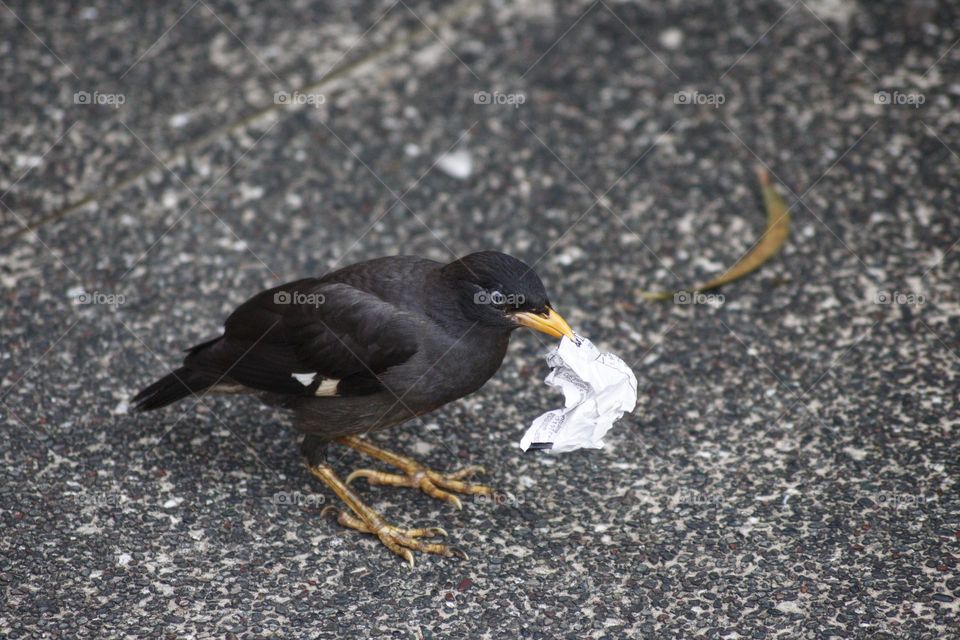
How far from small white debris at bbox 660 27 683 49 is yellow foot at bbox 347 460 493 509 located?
3.26 metres

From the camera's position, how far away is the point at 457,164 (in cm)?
567

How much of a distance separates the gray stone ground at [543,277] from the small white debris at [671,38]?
0.06 feet

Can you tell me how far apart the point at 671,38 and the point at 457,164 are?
5.36 feet

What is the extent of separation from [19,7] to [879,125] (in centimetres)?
505

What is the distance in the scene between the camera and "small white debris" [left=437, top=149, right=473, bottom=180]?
5621 mm

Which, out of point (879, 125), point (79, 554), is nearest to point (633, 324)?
point (879, 125)

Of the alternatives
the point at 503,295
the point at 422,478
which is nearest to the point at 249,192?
the point at 422,478

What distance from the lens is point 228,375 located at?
4.01m

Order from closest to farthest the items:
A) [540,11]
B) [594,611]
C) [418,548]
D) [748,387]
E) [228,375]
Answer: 1. [594,611]
2. [418,548]
3. [228,375]
4. [748,387]
5. [540,11]

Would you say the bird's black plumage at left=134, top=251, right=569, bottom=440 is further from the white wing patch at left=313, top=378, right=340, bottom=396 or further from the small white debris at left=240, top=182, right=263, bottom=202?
the small white debris at left=240, top=182, right=263, bottom=202

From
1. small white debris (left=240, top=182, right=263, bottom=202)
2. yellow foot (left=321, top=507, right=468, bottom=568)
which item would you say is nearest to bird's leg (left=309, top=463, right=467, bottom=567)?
yellow foot (left=321, top=507, right=468, bottom=568)

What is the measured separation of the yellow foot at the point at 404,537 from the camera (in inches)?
148

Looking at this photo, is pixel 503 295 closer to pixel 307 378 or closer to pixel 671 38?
pixel 307 378

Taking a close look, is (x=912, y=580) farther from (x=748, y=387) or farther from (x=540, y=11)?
(x=540, y=11)
